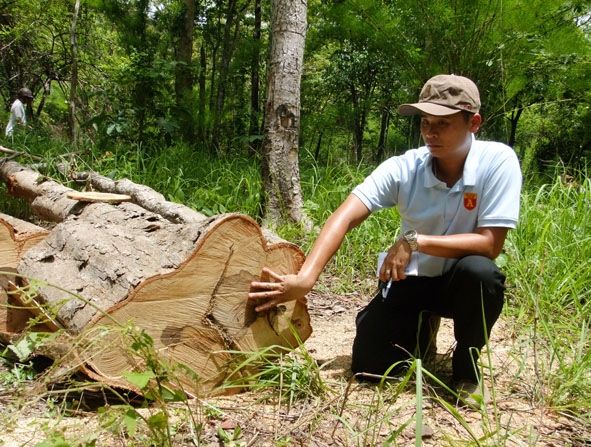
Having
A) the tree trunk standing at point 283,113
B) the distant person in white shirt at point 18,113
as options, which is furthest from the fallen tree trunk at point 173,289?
the distant person in white shirt at point 18,113

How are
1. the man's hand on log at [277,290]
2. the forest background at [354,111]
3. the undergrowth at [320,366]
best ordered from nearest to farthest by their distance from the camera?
the undergrowth at [320,366]
the man's hand on log at [277,290]
the forest background at [354,111]

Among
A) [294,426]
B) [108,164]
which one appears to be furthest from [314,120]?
[294,426]

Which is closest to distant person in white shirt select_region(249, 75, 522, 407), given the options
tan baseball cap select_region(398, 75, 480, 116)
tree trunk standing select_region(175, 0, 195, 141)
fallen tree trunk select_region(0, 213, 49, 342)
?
tan baseball cap select_region(398, 75, 480, 116)

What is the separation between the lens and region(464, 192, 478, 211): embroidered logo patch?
2.01 metres

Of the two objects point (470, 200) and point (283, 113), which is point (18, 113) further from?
point (470, 200)

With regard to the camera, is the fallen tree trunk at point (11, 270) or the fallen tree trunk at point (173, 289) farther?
the fallen tree trunk at point (11, 270)

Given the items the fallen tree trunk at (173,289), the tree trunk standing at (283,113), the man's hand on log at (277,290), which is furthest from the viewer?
the tree trunk standing at (283,113)

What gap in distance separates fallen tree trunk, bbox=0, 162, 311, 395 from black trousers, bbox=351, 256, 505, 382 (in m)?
0.33

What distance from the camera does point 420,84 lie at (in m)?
5.97

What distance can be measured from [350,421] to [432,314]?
76 centimetres

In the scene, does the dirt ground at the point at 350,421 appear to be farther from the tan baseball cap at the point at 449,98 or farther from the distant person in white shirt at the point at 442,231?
the tan baseball cap at the point at 449,98

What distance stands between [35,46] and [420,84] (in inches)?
325

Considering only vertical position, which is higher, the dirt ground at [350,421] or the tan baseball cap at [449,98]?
the tan baseball cap at [449,98]

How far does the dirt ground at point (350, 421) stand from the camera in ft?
4.87
